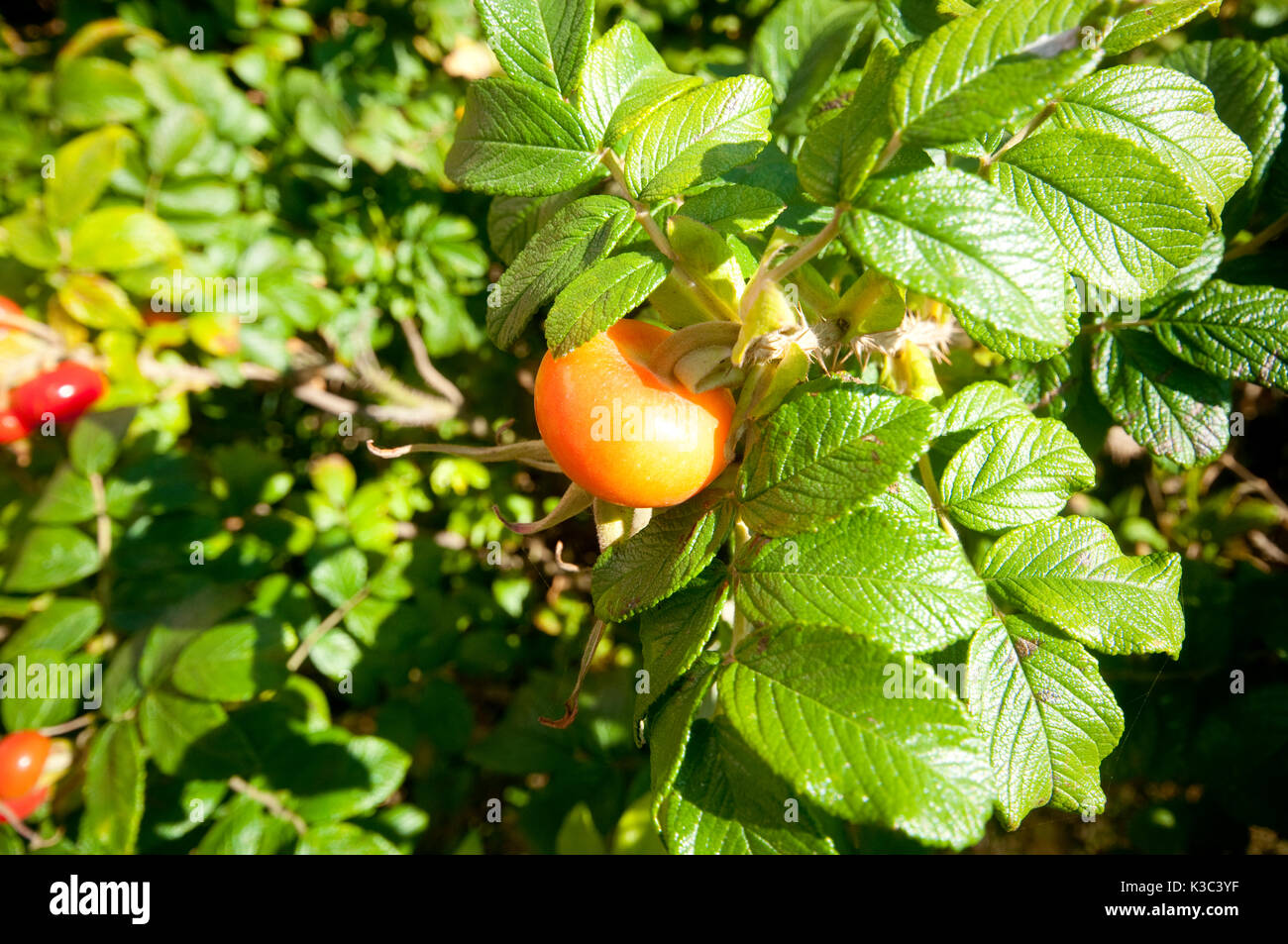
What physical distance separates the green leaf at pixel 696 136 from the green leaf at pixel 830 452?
0.99 ft

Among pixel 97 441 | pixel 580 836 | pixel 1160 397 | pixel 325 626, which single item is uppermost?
pixel 1160 397

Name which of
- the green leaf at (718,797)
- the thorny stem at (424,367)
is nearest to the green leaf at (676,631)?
the green leaf at (718,797)

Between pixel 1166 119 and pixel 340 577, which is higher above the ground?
pixel 1166 119

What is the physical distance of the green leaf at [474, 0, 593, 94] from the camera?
2.92ft

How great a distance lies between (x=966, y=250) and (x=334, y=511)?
5.88 feet

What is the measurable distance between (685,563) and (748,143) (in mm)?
495

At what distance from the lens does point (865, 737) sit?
688 mm

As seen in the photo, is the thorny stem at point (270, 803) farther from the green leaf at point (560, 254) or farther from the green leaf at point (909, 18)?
the green leaf at point (909, 18)

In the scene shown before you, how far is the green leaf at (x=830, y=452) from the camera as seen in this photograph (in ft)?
2.47

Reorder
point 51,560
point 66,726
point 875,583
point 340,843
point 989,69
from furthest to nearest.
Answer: point 51,560
point 66,726
point 340,843
point 875,583
point 989,69

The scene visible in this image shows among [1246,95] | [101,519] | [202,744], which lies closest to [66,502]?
[101,519]

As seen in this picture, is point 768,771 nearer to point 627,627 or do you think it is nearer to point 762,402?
point 762,402

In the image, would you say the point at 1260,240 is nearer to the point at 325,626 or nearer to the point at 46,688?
the point at 325,626

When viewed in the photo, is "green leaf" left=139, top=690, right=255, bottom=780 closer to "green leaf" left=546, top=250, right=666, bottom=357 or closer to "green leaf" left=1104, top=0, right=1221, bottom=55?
"green leaf" left=546, top=250, right=666, bottom=357
